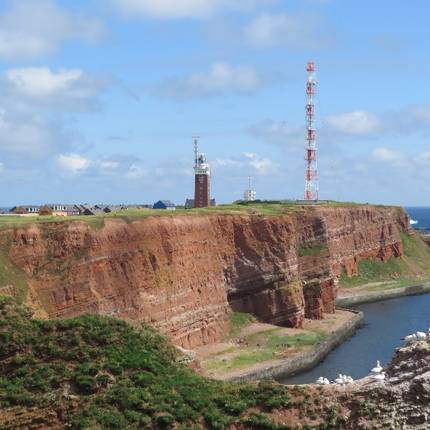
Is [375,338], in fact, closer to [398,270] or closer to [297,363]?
[297,363]

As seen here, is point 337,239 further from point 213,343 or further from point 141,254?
A: point 141,254

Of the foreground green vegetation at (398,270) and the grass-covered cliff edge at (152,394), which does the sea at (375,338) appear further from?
the grass-covered cliff edge at (152,394)

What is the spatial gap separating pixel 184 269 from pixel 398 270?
71.7 m

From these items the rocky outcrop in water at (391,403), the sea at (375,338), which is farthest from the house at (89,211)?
the rocky outcrop in water at (391,403)

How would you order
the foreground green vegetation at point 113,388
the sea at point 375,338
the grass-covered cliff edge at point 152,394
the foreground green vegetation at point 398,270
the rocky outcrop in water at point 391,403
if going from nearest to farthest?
the rocky outcrop in water at point 391,403
the grass-covered cliff edge at point 152,394
the foreground green vegetation at point 113,388
the sea at point 375,338
the foreground green vegetation at point 398,270

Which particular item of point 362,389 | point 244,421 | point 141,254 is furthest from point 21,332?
point 141,254

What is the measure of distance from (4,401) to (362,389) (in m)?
14.6

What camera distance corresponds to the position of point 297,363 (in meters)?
63.6

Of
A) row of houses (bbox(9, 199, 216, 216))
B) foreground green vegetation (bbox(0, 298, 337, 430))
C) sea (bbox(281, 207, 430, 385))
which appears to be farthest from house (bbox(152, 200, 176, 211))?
foreground green vegetation (bbox(0, 298, 337, 430))

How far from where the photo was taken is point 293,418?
28.8 metres

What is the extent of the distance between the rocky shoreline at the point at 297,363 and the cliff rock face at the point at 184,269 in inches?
189

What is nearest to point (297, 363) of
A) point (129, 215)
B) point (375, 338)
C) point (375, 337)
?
point (375, 338)

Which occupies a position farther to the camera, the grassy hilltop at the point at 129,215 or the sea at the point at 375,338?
the sea at the point at 375,338

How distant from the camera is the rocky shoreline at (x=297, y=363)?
2279 inches
